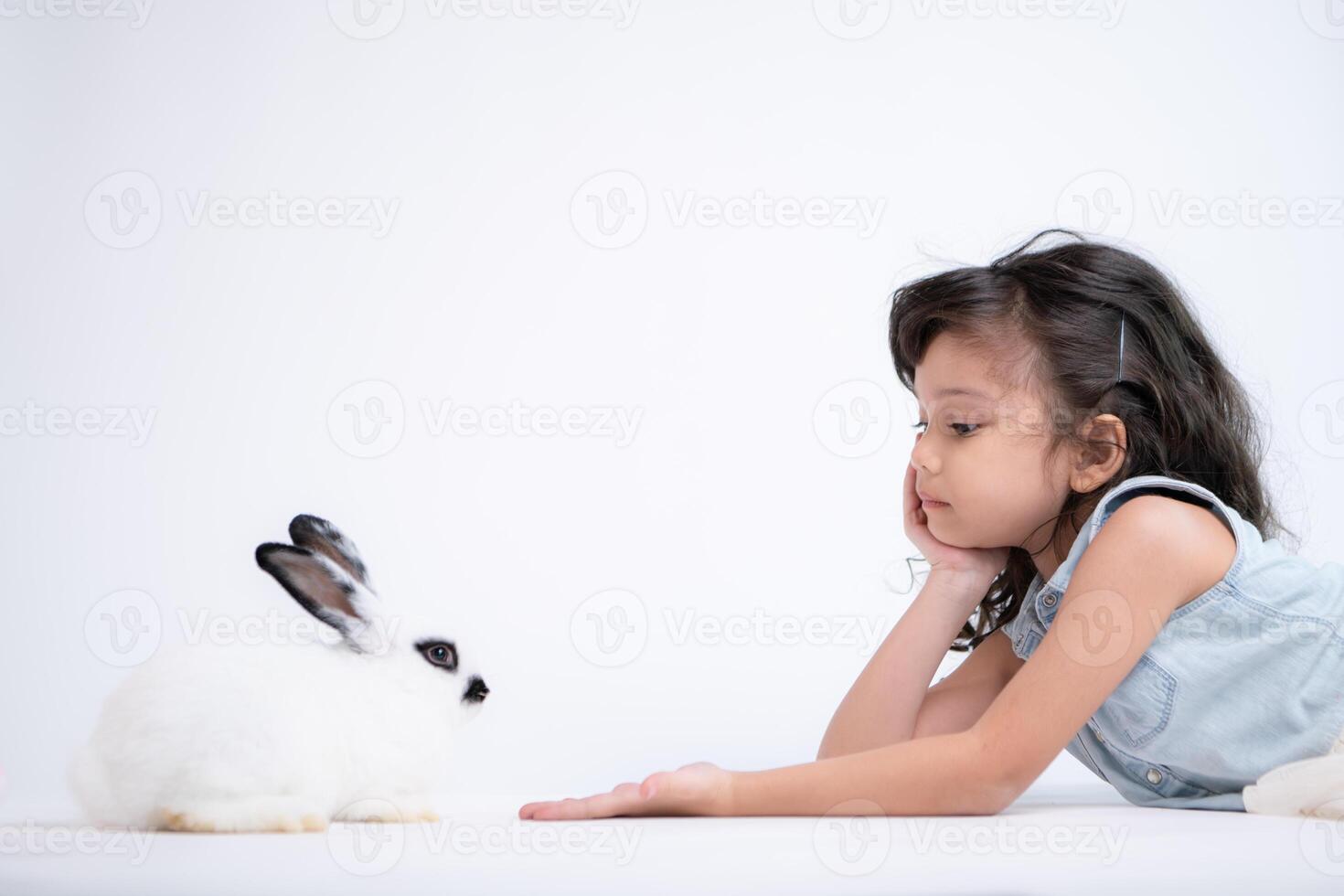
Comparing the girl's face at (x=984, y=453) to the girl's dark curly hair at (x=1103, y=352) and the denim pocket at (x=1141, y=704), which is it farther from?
the denim pocket at (x=1141, y=704)

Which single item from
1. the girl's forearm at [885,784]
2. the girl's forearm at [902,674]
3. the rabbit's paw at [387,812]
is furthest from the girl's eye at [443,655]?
the girl's forearm at [902,674]

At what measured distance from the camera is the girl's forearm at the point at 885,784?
3.05 feet

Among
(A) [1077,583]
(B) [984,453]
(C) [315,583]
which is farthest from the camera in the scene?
(B) [984,453]

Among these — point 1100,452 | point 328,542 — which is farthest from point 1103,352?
point 328,542

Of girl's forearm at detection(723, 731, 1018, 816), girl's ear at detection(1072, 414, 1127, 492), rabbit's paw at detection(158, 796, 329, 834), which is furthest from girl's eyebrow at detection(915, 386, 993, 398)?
rabbit's paw at detection(158, 796, 329, 834)

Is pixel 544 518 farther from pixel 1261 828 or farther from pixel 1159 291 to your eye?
pixel 1261 828

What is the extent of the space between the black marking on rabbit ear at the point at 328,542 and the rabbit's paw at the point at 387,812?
0.17 meters

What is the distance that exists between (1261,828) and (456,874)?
2.09 ft

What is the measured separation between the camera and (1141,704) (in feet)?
3.62

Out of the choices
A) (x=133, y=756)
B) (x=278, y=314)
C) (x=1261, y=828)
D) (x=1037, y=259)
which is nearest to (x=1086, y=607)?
(x=1261, y=828)

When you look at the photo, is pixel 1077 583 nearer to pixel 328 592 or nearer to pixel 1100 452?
pixel 1100 452

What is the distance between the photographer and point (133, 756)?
2.57ft

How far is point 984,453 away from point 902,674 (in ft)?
0.88

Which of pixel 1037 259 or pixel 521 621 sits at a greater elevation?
pixel 1037 259
